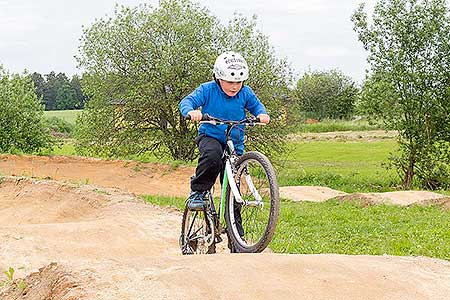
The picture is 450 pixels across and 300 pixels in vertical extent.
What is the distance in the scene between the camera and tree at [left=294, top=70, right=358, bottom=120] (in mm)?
67312

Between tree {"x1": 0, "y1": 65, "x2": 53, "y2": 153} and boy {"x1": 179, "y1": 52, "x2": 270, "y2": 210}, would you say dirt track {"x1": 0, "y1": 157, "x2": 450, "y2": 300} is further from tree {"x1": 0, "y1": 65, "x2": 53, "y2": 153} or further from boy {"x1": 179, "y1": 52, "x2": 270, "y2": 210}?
tree {"x1": 0, "y1": 65, "x2": 53, "y2": 153}

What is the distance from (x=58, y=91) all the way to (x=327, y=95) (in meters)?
28.3

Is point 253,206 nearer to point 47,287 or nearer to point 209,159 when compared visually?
point 209,159

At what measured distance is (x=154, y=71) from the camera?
2339 centimetres

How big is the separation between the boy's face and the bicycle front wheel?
62 cm

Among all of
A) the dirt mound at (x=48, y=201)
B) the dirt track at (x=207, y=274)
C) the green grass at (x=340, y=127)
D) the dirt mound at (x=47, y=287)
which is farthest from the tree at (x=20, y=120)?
the green grass at (x=340, y=127)

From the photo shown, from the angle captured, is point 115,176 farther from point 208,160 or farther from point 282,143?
point 208,160

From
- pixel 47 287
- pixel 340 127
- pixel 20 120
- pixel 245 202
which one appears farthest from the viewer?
pixel 340 127

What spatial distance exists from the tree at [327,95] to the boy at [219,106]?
59.0m

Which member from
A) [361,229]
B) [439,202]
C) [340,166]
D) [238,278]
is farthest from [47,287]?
[340,166]

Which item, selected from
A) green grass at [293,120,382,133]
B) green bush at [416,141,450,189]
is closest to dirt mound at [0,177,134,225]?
green bush at [416,141,450,189]

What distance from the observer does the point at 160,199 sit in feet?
52.8

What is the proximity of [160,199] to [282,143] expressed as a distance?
31.7 ft

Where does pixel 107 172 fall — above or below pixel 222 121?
below
